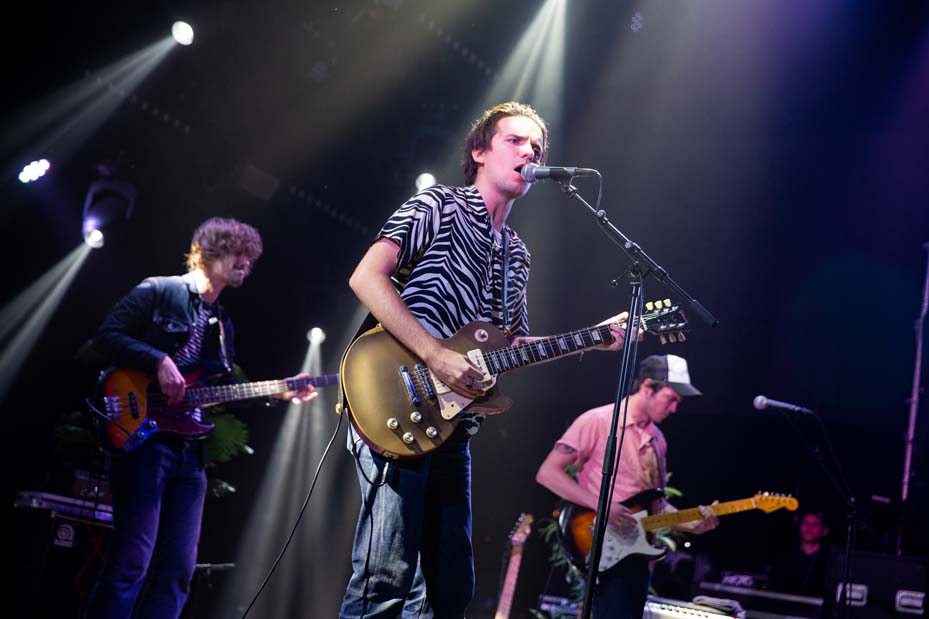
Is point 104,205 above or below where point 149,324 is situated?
above

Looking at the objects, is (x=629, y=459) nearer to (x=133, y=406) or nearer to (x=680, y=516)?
(x=680, y=516)

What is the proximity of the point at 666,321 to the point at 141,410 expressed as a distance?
282 centimetres

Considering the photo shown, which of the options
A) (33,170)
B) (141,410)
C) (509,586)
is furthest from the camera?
(509,586)

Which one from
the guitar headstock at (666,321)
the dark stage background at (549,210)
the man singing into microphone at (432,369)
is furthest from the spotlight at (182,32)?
the guitar headstock at (666,321)

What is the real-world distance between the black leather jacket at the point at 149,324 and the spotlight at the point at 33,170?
7.14 feet

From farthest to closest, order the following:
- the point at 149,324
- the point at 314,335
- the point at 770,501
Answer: the point at 314,335
the point at 770,501
the point at 149,324

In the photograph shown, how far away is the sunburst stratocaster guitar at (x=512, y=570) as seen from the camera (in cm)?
646

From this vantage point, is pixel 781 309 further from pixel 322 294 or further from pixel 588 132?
pixel 322 294

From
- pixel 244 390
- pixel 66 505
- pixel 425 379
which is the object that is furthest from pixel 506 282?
pixel 66 505

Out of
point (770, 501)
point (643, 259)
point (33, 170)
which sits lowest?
point (770, 501)

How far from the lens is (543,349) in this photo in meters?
2.87

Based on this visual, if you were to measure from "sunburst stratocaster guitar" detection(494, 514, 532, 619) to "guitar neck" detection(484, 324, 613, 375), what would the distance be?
407 cm

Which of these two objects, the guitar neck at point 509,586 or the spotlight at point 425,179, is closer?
the guitar neck at point 509,586

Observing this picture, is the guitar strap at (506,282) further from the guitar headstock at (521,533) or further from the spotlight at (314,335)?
the spotlight at (314,335)
